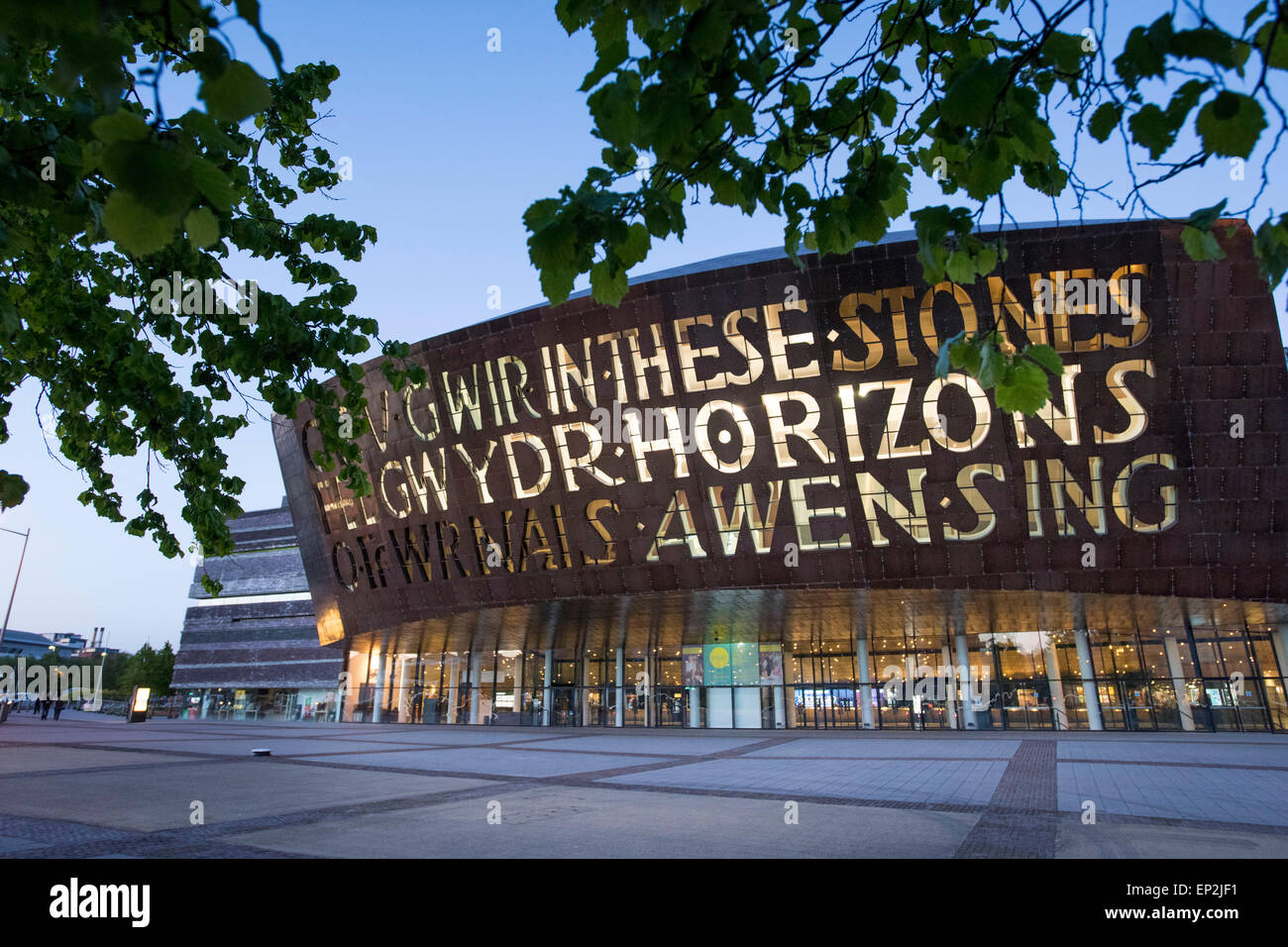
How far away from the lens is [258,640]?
207 feet

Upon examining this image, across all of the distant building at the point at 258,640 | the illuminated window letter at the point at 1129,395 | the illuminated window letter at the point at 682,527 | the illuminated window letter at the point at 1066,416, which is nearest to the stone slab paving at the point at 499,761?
Result: the illuminated window letter at the point at 682,527

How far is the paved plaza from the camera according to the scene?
7.78m

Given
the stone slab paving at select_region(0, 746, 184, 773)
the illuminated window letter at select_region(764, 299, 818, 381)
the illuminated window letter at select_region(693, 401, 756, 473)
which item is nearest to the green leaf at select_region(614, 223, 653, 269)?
the stone slab paving at select_region(0, 746, 184, 773)

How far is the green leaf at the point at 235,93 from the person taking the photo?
6.72 feet

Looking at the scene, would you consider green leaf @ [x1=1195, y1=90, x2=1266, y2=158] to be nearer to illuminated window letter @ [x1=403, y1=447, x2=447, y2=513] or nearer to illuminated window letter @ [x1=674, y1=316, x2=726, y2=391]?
illuminated window letter @ [x1=674, y1=316, x2=726, y2=391]

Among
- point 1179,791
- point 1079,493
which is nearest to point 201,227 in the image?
point 1179,791

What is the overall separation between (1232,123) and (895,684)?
37116 mm

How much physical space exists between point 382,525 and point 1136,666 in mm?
36284

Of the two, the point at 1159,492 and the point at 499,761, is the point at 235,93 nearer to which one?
the point at 499,761

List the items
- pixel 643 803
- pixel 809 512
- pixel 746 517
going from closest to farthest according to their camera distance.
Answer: pixel 643 803, pixel 809 512, pixel 746 517

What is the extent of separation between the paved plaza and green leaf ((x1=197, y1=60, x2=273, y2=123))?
706 centimetres

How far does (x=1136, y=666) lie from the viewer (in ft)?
109

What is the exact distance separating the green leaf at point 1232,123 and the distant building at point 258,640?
65.0m

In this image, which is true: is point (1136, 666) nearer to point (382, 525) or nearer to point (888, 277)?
point (888, 277)
